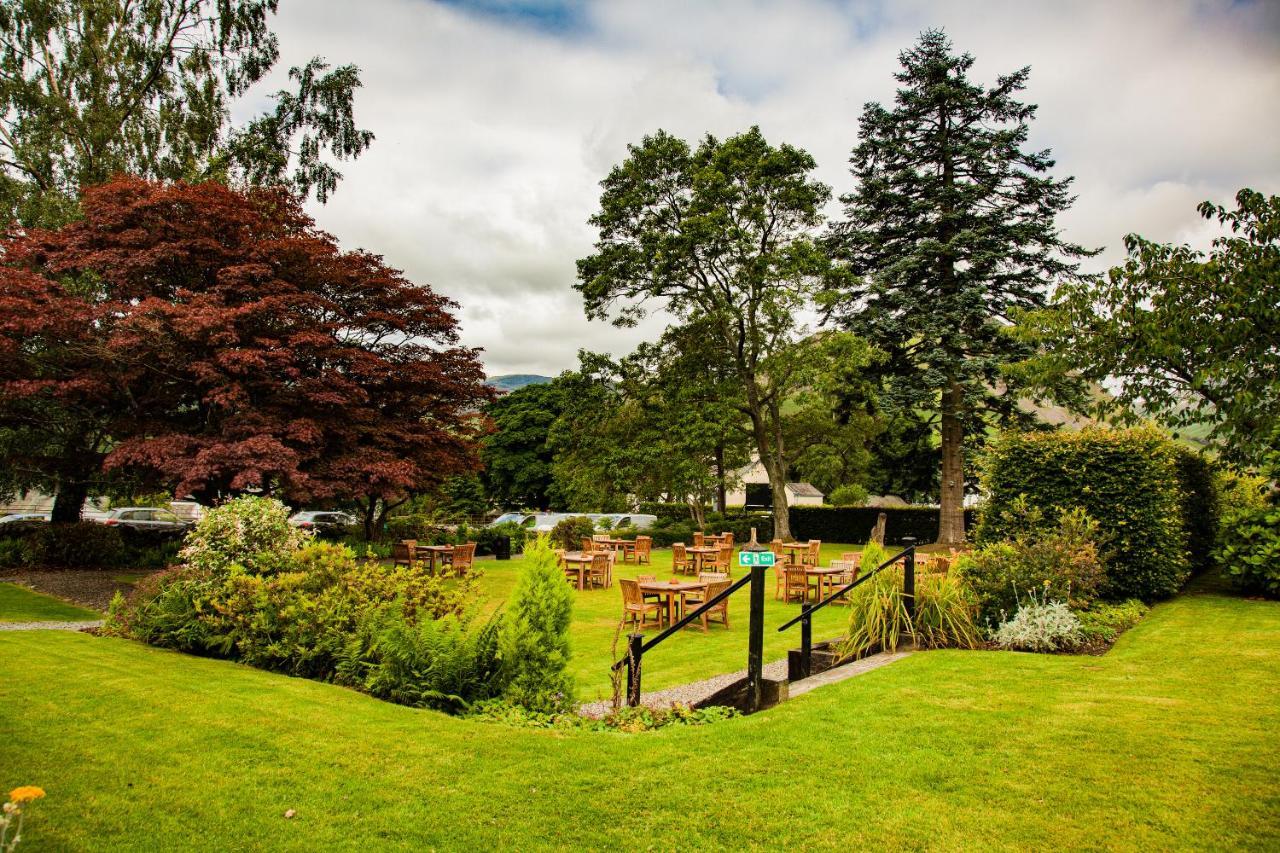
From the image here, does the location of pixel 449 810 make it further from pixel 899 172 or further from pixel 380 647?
pixel 899 172

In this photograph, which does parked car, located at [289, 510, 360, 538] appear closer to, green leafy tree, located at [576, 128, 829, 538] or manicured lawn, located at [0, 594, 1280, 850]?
green leafy tree, located at [576, 128, 829, 538]

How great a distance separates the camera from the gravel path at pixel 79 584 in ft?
40.0

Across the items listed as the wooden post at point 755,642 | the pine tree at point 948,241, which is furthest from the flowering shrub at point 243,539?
the pine tree at point 948,241

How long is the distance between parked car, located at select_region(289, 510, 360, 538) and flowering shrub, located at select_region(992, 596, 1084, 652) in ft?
57.3

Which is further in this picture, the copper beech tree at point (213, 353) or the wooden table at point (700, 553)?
the wooden table at point (700, 553)

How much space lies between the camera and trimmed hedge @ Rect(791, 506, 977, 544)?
1255 inches

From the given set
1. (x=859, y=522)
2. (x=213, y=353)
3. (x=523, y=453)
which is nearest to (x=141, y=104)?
(x=213, y=353)

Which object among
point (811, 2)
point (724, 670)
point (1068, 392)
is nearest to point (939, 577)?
point (724, 670)

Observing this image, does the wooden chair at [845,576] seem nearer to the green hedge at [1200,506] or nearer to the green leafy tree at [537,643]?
the green hedge at [1200,506]

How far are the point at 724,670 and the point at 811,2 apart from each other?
1011cm

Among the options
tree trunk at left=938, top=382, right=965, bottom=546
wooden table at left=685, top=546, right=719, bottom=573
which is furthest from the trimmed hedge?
wooden table at left=685, top=546, right=719, bottom=573

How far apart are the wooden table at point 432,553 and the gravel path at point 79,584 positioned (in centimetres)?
616

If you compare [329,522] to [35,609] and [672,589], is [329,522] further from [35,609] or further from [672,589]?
[672,589]

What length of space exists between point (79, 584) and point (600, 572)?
10.9 meters
